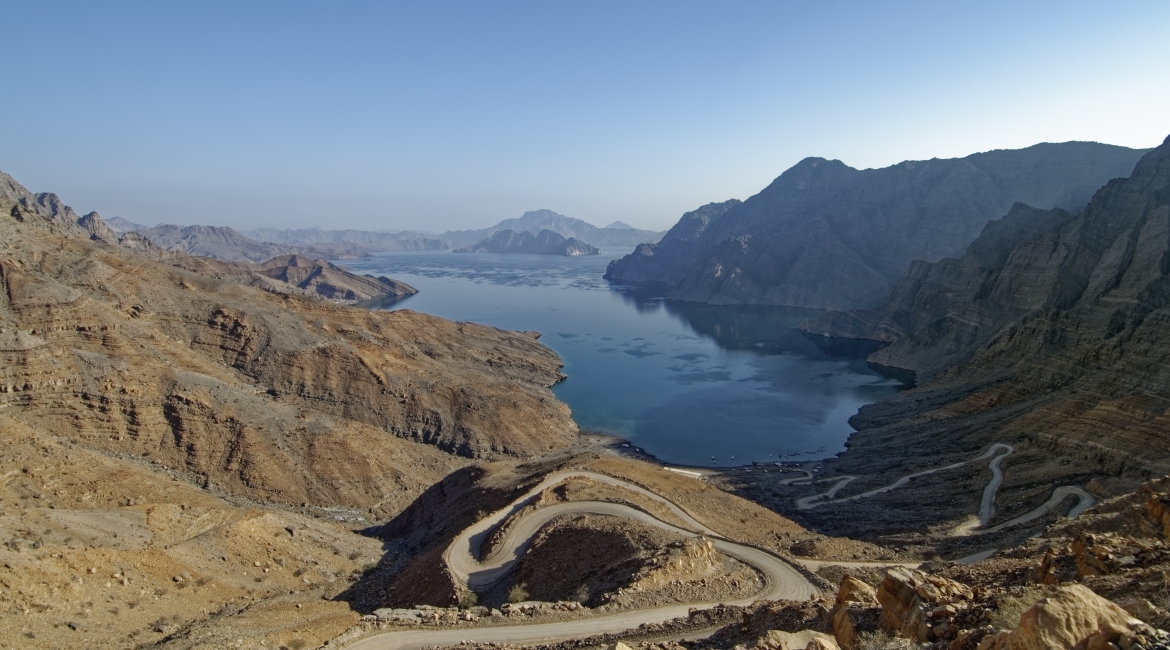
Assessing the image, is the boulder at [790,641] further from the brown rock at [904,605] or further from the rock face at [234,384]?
the rock face at [234,384]

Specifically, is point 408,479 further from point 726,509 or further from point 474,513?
point 726,509

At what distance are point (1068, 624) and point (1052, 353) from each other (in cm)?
7138

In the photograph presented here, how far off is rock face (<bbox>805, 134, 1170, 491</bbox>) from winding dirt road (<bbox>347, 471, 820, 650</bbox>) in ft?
97.8

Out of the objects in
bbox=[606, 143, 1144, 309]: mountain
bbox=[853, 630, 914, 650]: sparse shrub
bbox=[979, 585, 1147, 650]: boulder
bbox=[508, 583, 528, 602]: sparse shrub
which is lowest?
bbox=[508, 583, 528, 602]: sparse shrub

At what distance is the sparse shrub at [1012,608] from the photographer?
10.5m

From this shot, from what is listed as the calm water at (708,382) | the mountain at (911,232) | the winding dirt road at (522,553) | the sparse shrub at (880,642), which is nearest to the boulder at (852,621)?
the sparse shrub at (880,642)

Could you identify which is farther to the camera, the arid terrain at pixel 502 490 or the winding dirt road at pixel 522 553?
the winding dirt road at pixel 522 553

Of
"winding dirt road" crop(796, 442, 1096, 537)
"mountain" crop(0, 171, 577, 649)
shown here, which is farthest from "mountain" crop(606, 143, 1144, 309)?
"winding dirt road" crop(796, 442, 1096, 537)

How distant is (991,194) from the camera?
185m

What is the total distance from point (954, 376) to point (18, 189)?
19098cm

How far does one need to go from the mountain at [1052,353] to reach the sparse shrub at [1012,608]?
3749 centimetres

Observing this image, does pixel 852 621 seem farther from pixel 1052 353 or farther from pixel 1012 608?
pixel 1052 353

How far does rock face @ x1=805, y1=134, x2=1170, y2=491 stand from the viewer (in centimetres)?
4772

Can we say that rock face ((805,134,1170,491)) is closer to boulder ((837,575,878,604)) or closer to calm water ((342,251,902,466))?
calm water ((342,251,902,466))
